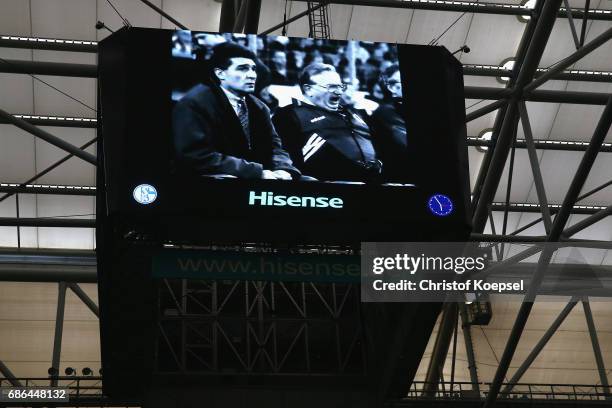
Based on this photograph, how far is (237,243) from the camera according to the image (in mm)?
14203

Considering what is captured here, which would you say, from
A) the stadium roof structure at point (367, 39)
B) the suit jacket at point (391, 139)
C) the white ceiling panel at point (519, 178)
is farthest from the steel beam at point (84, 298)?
the white ceiling panel at point (519, 178)

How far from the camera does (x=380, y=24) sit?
2580 cm

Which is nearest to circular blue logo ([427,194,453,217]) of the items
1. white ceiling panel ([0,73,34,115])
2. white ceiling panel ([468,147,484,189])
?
white ceiling panel ([468,147,484,189])

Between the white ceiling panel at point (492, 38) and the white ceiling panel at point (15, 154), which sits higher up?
the white ceiling panel at point (492, 38)

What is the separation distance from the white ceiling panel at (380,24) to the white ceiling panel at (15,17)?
8.55 m

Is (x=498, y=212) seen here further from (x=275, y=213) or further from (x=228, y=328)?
(x=275, y=213)

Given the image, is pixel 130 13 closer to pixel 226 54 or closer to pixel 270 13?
pixel 270 13

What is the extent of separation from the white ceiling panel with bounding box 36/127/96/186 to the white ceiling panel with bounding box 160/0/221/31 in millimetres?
4576

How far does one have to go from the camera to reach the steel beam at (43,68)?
58.0 feet

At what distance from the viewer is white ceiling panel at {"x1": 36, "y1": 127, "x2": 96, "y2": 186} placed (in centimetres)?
2747

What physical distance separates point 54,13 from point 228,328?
9.70m

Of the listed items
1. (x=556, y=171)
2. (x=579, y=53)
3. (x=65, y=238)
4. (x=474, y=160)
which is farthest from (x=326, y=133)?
(x=65, y=238)

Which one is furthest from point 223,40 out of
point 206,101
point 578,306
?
point 578,306

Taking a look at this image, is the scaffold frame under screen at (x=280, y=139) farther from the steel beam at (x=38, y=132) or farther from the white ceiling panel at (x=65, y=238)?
the white ceiling panel at (x=65, y=238)
